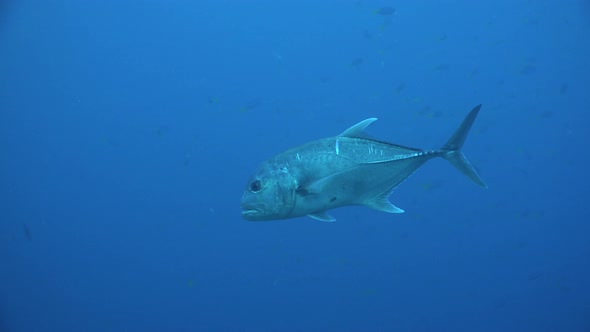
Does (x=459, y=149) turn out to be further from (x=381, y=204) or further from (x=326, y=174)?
(x=326, y=174)

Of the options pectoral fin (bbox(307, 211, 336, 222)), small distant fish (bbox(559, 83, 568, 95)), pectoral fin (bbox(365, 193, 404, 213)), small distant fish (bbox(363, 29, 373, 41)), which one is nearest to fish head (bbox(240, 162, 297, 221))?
pectoral fin (bbox(307, 211, 336, 222))

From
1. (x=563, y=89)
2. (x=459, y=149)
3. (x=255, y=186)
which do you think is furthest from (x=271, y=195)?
(x=563, y=89)

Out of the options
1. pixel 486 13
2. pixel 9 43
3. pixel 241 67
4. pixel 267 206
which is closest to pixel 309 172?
pixel 267 206

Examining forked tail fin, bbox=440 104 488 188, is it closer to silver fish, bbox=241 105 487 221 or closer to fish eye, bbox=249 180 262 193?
silver fish, bbox=241 105 487 221

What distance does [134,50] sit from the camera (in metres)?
6.81

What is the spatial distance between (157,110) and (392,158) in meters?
5.52

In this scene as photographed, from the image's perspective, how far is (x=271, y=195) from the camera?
7.91 ft

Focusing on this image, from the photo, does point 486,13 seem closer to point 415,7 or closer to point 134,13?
point 415,7

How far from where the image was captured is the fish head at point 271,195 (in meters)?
2.41

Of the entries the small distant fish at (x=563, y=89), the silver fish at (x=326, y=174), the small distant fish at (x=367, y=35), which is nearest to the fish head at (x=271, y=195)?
the silver fish at (x=326, y=174)

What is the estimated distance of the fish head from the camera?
241cm

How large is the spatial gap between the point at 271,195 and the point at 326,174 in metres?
0.38

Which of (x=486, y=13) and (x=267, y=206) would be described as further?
(x=486, y=13)

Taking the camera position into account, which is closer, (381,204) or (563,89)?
(381,204)
